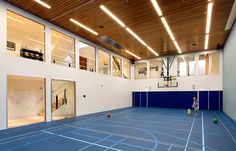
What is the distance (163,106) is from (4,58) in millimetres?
12713

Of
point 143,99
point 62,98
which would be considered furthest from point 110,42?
point 143,99

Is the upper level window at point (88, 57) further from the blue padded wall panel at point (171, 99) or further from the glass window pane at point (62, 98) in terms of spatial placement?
the blue padded wall panel at point (171, 99)

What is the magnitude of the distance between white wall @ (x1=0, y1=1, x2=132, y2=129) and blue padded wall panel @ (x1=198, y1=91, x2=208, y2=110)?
6.40 metres

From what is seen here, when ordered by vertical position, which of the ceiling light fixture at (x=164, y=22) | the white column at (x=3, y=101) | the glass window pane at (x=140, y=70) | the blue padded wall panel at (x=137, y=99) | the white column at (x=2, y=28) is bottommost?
the blue padded wall panel at (x=137, y=99)

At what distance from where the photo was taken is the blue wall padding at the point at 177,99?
475 inches

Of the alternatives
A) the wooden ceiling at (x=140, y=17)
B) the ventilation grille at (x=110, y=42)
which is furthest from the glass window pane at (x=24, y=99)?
the ventilation grille at (x=110, y=42)

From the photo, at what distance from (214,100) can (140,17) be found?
9.80 m

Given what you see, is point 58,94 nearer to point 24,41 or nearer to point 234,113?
point 24,41

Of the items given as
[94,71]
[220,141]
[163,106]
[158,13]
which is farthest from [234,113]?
[94,71]

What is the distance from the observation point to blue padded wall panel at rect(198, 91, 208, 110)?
12.4 m

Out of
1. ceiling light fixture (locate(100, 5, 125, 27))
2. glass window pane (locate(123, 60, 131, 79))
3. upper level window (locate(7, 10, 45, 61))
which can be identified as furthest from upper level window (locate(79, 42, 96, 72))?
glass window pane (locate(123, 60, 131, 79))

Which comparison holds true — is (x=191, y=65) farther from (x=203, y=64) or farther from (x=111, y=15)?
(x=111, y=15)

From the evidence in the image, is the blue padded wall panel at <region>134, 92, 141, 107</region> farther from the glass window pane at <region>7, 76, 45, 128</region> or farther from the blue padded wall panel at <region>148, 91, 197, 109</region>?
the glass window pane at <region>7, 76, 45, 128</region>

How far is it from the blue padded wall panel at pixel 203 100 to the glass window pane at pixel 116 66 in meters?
7.31
